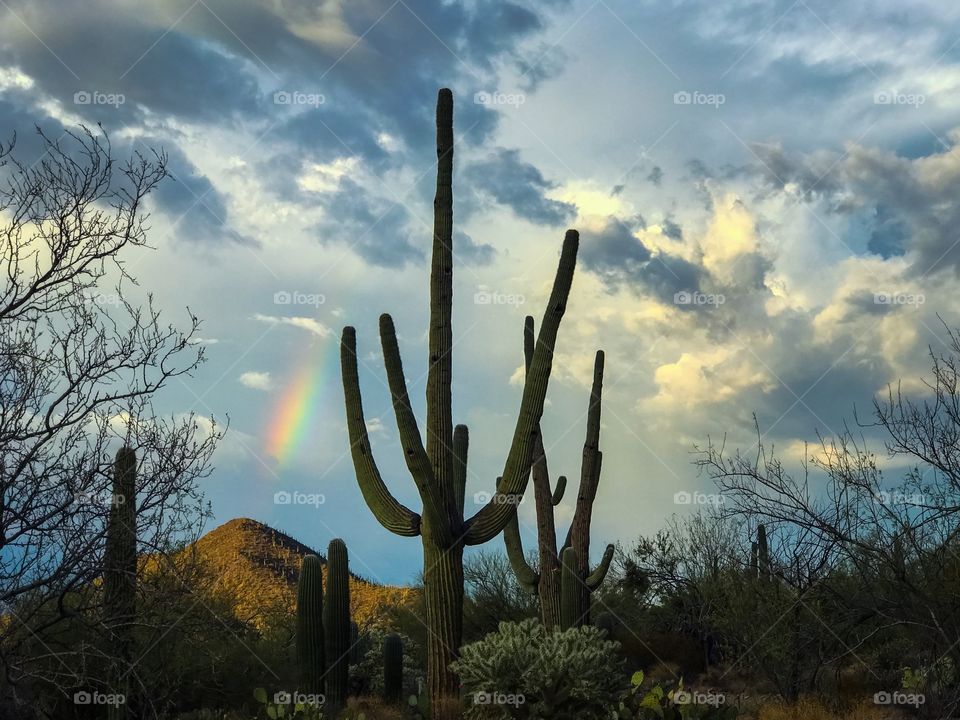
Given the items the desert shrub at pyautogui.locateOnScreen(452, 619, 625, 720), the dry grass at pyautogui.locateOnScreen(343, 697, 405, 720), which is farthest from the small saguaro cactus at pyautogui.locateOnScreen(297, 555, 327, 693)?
the desert shrub at pyautogui.locateOnScreen(452, 619, 625, 720)

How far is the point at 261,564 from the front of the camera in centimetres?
4281

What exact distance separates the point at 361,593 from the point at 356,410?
2710 centimetres

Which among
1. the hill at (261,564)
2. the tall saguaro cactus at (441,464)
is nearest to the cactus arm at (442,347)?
the tall saguaro cactus at (441,464)

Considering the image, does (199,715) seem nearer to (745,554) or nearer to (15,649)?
(15,649)

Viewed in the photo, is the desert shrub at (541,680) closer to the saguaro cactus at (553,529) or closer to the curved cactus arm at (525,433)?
the curved cactus arm at (525,433)

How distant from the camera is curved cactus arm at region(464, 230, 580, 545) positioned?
12.5 meters

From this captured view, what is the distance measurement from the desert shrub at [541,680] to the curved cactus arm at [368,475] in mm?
1843

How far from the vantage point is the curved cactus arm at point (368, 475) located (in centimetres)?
1280

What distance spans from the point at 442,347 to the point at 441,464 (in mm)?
1592

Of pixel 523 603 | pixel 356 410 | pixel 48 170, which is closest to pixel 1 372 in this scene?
pixel 48 170

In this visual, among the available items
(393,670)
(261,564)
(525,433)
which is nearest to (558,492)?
(393,670)

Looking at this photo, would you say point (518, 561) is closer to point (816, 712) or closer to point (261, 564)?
point (816, 712)

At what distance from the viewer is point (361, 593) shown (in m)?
38.6

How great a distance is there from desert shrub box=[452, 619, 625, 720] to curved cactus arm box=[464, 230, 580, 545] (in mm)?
1484
